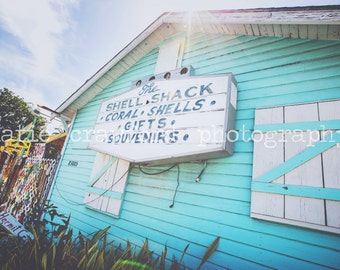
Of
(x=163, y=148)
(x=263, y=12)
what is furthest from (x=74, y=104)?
(x=263, y=12)

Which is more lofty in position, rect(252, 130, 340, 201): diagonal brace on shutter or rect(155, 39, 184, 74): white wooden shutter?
rect(155, 39, 184, 74): white wooden shutter

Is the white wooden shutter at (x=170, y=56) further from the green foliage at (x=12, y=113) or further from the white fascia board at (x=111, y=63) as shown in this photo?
the green foliage at (x=12, y=113)

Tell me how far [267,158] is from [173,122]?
1414 mm

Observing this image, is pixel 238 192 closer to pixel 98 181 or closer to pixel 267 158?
pixel 267 158

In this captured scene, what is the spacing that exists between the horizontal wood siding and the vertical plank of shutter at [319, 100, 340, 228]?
0.16m

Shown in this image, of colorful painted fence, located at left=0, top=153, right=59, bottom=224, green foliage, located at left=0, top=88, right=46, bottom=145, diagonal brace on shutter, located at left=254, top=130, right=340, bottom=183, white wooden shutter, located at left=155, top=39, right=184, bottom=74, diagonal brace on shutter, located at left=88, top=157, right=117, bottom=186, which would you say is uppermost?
green foliage, located at left=0, top=88, right=46, bottom=145

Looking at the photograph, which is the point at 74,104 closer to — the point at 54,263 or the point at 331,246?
the point at 54,263

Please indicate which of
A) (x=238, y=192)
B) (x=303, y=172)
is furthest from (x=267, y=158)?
(x=238, y=192)

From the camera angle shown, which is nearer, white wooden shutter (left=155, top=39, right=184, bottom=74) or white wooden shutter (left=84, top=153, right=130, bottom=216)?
white wooden shutter (left=84, top=153, right=130, bottom=216)

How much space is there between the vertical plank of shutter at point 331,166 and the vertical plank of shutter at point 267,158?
41 cm

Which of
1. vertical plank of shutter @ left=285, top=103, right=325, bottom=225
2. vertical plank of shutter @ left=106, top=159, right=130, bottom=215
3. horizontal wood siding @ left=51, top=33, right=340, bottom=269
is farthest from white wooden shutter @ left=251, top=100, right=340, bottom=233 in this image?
vertical plank of shutter @ left=106, top=159, right=130, bottom=215

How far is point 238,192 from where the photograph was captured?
2.61 metres

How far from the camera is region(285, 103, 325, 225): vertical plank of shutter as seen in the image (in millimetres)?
2021

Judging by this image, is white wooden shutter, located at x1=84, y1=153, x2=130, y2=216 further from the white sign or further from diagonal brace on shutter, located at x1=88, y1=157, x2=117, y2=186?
the white sign
